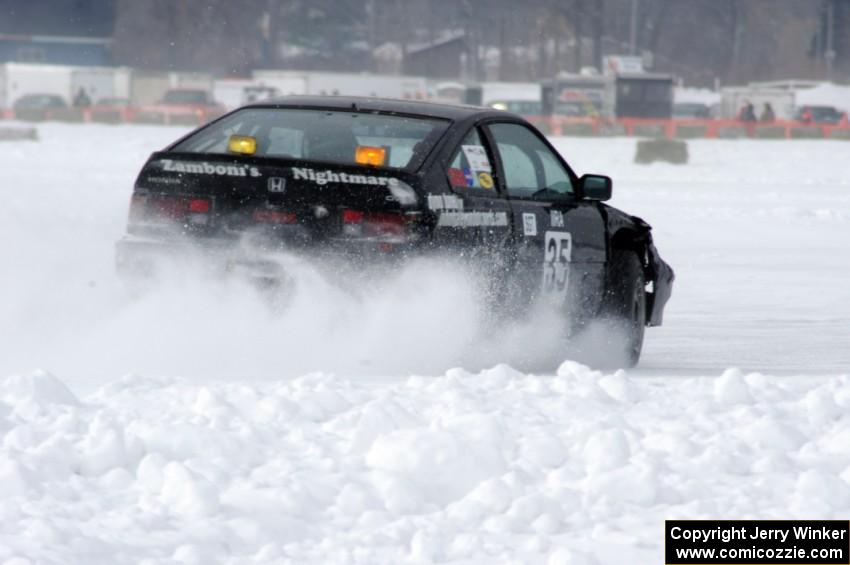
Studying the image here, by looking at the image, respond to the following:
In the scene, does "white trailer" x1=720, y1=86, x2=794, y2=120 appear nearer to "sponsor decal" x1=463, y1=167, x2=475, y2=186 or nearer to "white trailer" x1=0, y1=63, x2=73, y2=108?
"white trailer" x1=0, y1=63, x2=73, y2=108

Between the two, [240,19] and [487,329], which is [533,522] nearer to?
[487,329]

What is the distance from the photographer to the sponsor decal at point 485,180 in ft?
23.4

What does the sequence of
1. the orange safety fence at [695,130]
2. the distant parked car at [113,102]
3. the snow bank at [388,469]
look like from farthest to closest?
the distant parked car at [113,102], the orange safety fence at [695,130], the snow bank at [388,469]

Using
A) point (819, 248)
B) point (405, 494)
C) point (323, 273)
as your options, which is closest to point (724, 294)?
point (819, 248)

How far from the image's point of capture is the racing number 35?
7500 millimetres

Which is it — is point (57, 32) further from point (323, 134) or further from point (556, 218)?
point (323, 134)

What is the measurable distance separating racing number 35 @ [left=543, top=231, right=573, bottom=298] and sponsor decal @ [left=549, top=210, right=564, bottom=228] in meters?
0.04

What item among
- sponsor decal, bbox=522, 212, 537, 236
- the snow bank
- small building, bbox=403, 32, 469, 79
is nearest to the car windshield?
sponsor decal, bbox=522, 212, 537, 236

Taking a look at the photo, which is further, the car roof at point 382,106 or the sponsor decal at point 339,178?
the car roof at point 382,106

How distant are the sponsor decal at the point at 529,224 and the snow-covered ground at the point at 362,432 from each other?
0.49 meters

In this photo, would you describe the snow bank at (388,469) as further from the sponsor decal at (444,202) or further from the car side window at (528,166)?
the car side window at (528,166)

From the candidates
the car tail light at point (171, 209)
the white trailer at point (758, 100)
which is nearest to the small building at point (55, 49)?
the white trailer at point (758, 100)

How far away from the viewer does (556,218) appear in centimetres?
760

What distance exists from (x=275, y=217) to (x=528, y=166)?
63.4 inches
